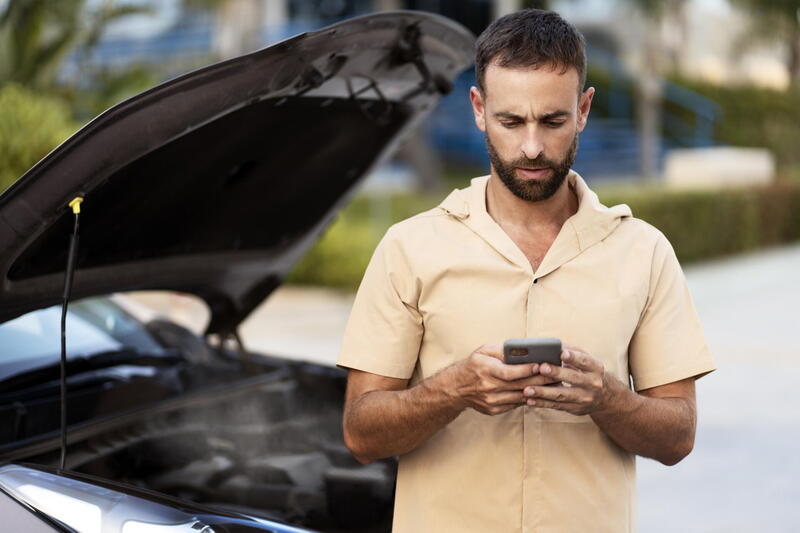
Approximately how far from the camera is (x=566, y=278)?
187 cm

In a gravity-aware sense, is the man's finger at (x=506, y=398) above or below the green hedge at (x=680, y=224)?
below

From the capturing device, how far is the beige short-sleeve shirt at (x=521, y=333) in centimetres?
185

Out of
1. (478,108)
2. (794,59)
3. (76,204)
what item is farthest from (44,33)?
(794,59)

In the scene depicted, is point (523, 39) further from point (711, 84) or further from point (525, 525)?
point (711, 84)

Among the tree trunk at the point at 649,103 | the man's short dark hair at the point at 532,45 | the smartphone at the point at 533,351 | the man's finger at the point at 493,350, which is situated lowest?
the smartphone at the point at 533,351

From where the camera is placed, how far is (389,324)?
189 centimetres

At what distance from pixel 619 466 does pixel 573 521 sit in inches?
5.9

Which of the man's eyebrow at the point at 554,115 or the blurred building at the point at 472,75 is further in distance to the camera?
the blurred building at the point at 472,75

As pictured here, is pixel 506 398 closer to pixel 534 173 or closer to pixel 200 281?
pixel 534 173

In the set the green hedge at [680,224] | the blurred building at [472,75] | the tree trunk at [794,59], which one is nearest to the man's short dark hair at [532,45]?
the green hedge at [680,224]

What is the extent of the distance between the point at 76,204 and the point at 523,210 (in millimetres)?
966

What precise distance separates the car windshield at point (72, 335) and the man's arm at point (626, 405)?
1570 millimetres

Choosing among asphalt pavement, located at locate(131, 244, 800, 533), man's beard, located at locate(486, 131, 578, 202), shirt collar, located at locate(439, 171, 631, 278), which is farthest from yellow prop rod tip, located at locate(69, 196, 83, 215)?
asphalt pavement, located at locate(131, 244, 800, 533)

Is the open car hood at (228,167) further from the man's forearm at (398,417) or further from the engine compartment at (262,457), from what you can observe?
the man's forearm at (398,417)
